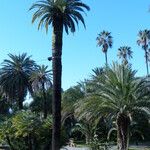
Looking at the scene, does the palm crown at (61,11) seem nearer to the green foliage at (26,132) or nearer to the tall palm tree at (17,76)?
the green foliage at (26,132)

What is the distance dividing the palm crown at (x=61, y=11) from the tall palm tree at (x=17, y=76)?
117 feet

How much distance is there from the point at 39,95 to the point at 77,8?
187 ft

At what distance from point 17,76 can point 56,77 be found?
3981 centimetres

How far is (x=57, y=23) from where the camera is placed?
35344mm

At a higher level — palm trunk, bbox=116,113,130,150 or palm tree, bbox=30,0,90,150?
palm tree, bbox=30,0,90,150

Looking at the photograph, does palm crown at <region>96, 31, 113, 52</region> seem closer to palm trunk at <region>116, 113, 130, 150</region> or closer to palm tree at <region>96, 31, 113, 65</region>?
palm tree at <region>96, 31, 113, 65</region>

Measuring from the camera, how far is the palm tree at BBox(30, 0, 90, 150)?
32656 millimetres

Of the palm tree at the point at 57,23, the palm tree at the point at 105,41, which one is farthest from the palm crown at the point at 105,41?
the palm tree at the point at 57,23

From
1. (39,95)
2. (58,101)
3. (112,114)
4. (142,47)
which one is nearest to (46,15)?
(58,101)

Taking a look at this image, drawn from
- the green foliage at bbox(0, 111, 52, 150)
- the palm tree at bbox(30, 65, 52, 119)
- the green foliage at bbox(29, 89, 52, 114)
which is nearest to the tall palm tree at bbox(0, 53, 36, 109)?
the palm tree at bbox(30, 65, 52, 119)

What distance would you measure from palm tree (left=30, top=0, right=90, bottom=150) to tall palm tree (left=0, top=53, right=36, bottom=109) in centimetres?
3563

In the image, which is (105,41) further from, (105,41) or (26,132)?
(26,132)

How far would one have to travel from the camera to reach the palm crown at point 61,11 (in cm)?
3541

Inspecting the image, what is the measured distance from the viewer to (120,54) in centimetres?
11019
